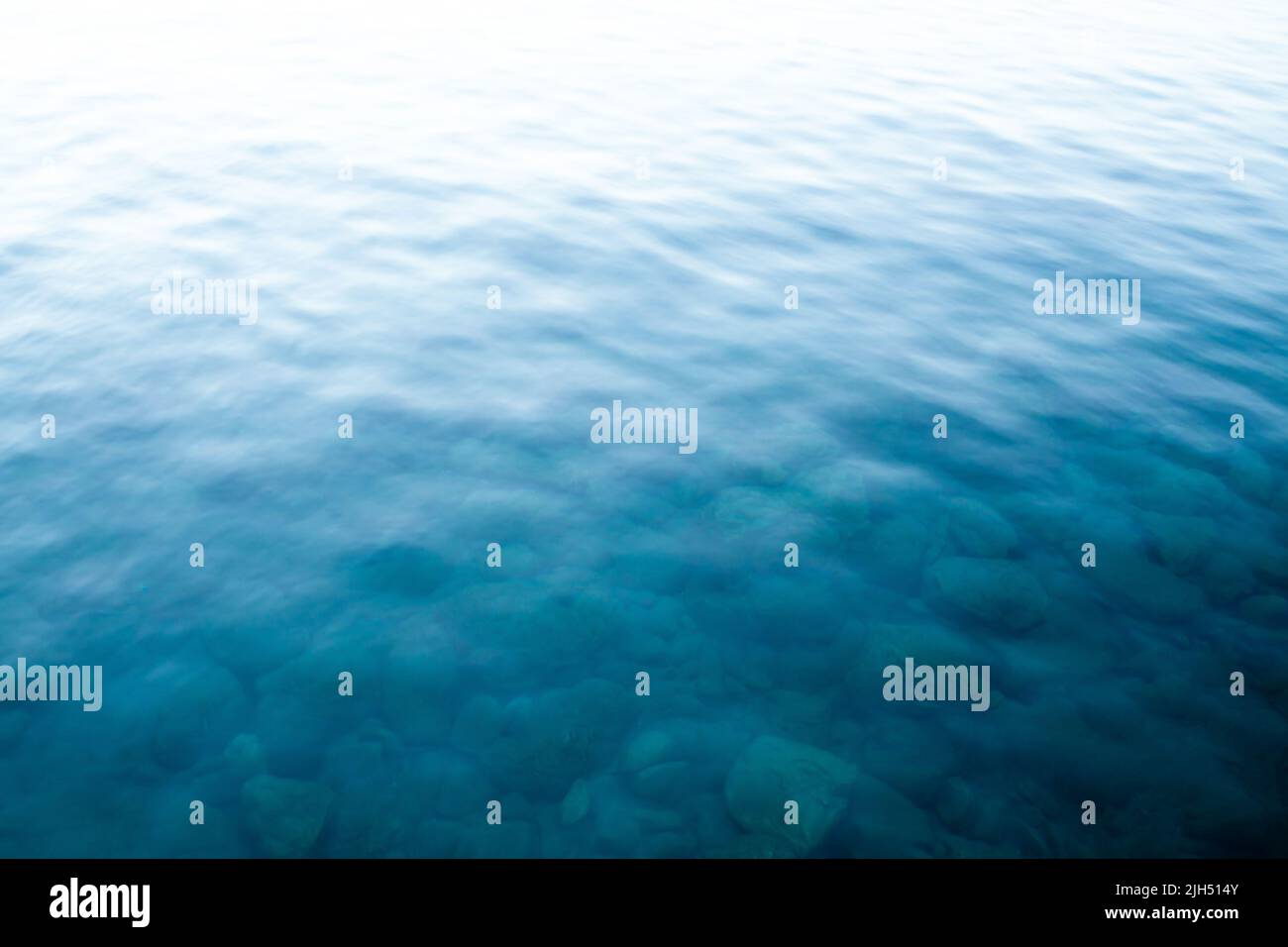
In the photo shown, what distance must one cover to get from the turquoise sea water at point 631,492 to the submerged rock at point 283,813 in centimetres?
3

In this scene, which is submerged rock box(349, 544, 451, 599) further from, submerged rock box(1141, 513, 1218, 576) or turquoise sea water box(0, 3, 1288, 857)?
submerged rock box(1141, 513, 1218, 576)

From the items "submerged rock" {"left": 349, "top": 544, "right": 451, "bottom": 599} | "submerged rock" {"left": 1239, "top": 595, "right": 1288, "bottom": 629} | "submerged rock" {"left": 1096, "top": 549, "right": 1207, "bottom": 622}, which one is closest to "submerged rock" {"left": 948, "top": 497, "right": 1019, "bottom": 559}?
"submerged rock" {"left": 1096, "top": 549, "right": 1207, "bottom": 622}

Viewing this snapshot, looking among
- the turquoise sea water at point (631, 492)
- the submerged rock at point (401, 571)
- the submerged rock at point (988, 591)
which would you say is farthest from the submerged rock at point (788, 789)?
the submerged rock at point (401, 571)

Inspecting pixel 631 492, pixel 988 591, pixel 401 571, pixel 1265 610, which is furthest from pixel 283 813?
pixel 1265 610

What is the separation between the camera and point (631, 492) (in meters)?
8.71

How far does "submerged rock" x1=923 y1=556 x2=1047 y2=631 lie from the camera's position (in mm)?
7465

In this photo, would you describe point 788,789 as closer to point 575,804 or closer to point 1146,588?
point 575,804

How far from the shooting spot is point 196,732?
6477 mm

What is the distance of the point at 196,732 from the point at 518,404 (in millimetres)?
4614

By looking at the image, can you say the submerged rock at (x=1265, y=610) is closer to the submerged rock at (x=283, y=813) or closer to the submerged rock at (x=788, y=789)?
the submerged rock at (x=788, y=789)

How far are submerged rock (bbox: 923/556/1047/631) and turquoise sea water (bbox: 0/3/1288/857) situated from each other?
3 cm

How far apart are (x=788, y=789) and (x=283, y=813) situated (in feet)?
10.8

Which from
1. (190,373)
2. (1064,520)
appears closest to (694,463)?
(1064,520)
